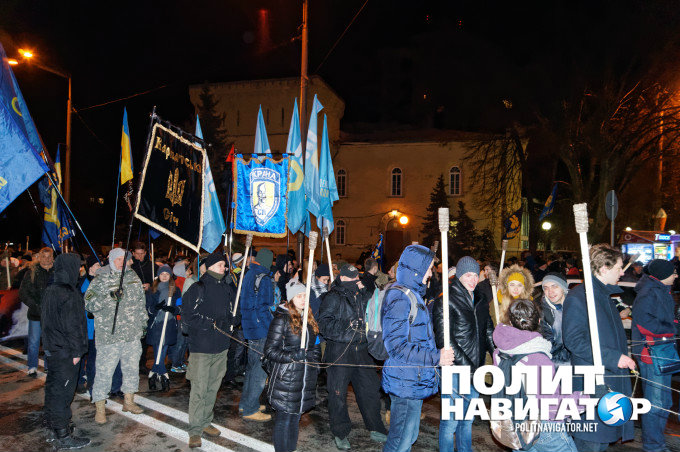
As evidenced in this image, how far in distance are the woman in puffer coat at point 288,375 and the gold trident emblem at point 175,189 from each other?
2.57 m

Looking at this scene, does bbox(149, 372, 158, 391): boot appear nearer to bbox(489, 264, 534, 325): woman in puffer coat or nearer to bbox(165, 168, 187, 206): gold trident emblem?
bbox(165, 168, 187, 206): gold trident emblem

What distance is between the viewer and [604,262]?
4.18 meters

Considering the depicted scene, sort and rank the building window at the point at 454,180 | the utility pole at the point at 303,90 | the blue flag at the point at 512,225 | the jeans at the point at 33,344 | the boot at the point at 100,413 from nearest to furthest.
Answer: the boot at the point at 100,413
the jeans at the point at 33,344
the blue flag at the point at 512,225
the utility pole at the point at 303,90
the building window at the point at 454,180

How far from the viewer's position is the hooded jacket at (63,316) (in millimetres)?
5305

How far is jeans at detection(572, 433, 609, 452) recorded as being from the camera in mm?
3893

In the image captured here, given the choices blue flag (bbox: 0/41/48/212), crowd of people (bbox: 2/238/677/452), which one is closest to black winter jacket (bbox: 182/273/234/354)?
crowd of people (bbox: 2/238/677/452)

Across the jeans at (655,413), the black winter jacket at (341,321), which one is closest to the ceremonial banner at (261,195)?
the black winter jacket at (341,321)

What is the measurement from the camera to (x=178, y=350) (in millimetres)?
8391

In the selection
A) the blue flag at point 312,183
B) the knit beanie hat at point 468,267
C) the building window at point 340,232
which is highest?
the building window at point 340,232

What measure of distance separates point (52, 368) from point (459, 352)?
4.34m

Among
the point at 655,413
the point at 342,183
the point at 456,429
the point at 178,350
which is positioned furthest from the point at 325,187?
the point at 342,183

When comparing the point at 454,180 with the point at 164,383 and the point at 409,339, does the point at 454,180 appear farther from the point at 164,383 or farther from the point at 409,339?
the point at 409,339

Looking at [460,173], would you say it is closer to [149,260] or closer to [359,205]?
[359,205]

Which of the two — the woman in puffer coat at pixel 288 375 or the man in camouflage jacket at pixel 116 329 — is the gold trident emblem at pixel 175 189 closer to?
the man in camouflage jacket at pixel 116 329
